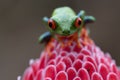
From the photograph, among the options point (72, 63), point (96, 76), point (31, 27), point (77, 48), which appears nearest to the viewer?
point (96, 76)

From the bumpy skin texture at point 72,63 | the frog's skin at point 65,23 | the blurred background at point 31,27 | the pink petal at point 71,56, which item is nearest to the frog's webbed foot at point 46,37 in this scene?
the bumpy skin texture at point 72,63

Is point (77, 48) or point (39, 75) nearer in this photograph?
point (39, 75)

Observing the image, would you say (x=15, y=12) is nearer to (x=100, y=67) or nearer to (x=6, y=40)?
(x=6, y=40)

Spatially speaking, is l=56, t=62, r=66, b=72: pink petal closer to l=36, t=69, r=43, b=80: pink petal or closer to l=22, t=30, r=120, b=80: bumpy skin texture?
l=22, t=30, r=120, b=80: bumpy skin texture

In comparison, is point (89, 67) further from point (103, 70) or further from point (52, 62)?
point (52, 62)

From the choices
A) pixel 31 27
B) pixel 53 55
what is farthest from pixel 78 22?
pixel 31 27

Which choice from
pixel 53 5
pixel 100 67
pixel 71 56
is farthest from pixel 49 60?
pixel 53 5

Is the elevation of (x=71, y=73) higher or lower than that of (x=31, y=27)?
→ lower

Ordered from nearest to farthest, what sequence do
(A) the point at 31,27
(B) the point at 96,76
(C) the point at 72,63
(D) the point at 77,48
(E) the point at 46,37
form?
(B) the point at 96,76 → (C) the point at 72,63 → (D) the point at 77,48 → (E) the point at 46,37 → (A) the point at 31,27
